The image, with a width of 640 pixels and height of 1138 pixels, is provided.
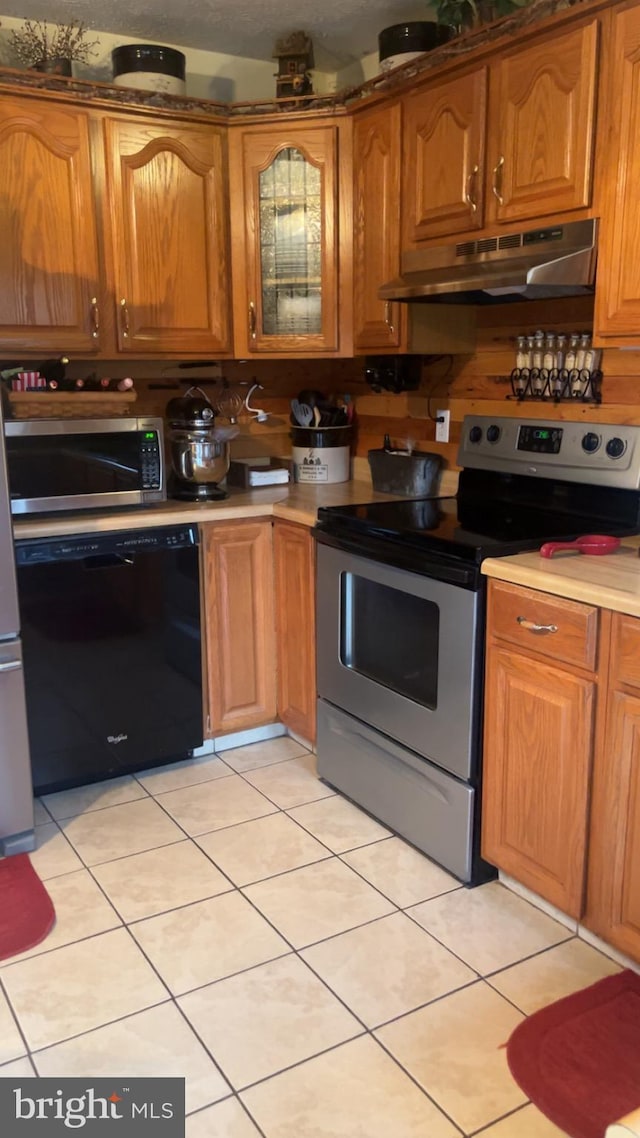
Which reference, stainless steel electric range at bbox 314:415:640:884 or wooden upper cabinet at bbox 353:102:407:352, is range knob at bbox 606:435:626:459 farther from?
wooden upper cabinet at bbox 353:102:407:352

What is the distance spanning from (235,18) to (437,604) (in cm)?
217

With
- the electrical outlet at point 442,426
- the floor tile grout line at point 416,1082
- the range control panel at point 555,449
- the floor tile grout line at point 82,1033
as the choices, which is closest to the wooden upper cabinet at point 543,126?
the range control panel at point 555,449

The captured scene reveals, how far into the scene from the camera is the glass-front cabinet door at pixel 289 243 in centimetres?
307

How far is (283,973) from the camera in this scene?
6.57 ft

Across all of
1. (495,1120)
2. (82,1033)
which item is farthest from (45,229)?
(495,1120)

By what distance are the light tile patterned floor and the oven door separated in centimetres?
37

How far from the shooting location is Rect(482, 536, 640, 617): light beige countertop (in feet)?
5.95

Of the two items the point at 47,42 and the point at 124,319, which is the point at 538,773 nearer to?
the point at 124,319

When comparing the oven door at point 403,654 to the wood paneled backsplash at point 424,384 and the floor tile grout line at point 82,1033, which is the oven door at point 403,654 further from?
the floor tile grout line at point 82,1033

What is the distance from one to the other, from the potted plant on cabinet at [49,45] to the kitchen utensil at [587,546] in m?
2.20

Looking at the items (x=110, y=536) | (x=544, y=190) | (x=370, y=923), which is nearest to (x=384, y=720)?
(x=370, y=923)

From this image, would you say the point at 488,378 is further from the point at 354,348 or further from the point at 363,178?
the point at 363,178

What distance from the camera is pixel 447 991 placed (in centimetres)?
194

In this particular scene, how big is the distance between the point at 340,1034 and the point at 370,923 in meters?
0.38
